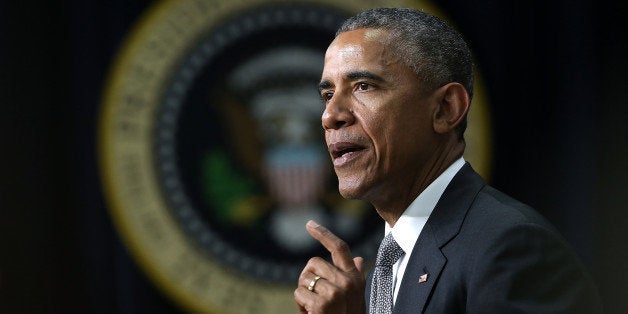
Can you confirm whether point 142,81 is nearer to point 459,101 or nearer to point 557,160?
point 557,160

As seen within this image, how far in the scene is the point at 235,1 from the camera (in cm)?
381

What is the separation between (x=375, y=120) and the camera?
194cm

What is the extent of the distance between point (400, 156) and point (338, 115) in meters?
0.16

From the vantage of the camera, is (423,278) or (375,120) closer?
(423,278)

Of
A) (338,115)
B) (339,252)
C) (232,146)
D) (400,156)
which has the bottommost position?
(339,252)

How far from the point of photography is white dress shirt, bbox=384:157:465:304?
1944mm

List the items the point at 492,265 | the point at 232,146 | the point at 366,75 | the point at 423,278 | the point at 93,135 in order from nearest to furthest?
the point at 492,265 → the point at 423,278 → the point at 366,75 → the point at 93,135 → the point at 232,146

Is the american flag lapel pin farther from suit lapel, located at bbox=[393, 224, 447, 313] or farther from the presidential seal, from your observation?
the presidential seal

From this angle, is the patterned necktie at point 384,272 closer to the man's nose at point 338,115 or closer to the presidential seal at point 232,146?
the man's nose at point 338,115

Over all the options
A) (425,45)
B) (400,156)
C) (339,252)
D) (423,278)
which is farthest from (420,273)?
(425,45)

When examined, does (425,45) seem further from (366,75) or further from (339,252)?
(339,252)

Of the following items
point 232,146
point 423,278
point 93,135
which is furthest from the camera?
point 232,146

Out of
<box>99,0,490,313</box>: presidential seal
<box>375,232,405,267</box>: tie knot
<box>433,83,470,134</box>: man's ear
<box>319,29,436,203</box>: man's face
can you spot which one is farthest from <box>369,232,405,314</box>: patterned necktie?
<box>99,0,490,313</box>: presidential seal

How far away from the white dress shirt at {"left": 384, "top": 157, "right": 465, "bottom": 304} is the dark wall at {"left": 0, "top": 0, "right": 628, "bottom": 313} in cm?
189
